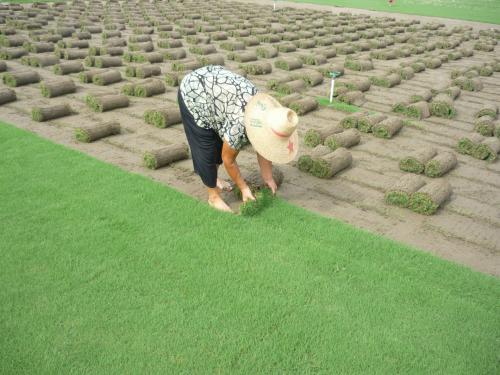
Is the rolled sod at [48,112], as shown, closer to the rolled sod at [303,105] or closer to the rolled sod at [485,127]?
the rolled sod at [303,105]

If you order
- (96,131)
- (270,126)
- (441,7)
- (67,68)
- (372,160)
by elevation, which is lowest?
(441,7)

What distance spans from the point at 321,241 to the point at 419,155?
12.9 ft

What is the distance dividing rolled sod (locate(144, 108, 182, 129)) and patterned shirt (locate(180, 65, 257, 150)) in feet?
14.8

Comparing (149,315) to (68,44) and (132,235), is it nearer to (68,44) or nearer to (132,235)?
(132,235)

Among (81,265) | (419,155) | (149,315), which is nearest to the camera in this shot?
(149,315)

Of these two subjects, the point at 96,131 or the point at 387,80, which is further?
the point at 387,80

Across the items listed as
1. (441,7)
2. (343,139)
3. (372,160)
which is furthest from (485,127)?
(441,7)

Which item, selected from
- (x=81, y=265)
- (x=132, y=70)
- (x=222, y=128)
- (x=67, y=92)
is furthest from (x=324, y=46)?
(x=81, y=265)

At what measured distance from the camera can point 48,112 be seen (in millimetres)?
10938

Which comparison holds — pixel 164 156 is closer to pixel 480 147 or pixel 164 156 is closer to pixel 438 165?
pixel 438 165

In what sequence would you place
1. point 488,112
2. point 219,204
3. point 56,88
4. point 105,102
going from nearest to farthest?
point 219,204
point 105,102
point 488,112
point 56,88

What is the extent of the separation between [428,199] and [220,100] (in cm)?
387

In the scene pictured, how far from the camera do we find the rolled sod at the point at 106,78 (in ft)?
47.3

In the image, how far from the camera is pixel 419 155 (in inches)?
360
